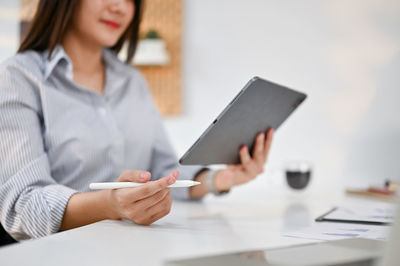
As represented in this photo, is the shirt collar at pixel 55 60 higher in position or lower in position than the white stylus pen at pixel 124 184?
higher

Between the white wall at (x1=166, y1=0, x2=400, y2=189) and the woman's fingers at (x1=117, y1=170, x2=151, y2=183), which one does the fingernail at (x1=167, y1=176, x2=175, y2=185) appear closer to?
the woman's fingers at (x1=117, y1=170, x2=151, y2=183)

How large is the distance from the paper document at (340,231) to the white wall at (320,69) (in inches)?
39.5

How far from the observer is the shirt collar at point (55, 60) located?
113cm

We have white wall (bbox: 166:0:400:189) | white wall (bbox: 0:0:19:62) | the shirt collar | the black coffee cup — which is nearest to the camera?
the shirt collar

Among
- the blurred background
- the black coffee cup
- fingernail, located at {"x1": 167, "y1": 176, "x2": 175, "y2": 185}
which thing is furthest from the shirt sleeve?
the blurred background

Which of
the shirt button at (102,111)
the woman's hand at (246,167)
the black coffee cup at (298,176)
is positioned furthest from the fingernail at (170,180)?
the black coffee cup at (298,176)

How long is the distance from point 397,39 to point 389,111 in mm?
286

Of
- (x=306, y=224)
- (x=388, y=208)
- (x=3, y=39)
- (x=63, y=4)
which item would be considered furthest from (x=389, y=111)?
(x=3, y=39)

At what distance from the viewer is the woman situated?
840 mm

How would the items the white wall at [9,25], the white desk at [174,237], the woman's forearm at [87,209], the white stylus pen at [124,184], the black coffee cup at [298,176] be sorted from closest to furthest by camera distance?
the white desk at [174,237], the white stylus pen at [124,184], the woman's forearm at [87,209], the black coffee cup at [298,176], the white wall at [9,25]

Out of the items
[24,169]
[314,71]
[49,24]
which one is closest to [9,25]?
[49,24]

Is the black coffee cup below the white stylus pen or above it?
below

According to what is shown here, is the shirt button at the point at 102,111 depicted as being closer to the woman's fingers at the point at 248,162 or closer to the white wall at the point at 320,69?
the woman's fingers at the point at 248,162

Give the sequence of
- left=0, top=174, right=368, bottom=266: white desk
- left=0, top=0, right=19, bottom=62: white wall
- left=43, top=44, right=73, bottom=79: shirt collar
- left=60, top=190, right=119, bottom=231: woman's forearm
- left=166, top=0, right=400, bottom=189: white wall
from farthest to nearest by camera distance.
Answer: left=0, top=0, right=19, bottom=62: white wall
left=166, top=0, right=400, bottom=189: white wall
left=43, top=44, right=73, bottom=79: shirt collar
left=60, top=190, right=119, bottom=231: woman's forearm
left=0, top=174, right=368, bottom=266: white desk
